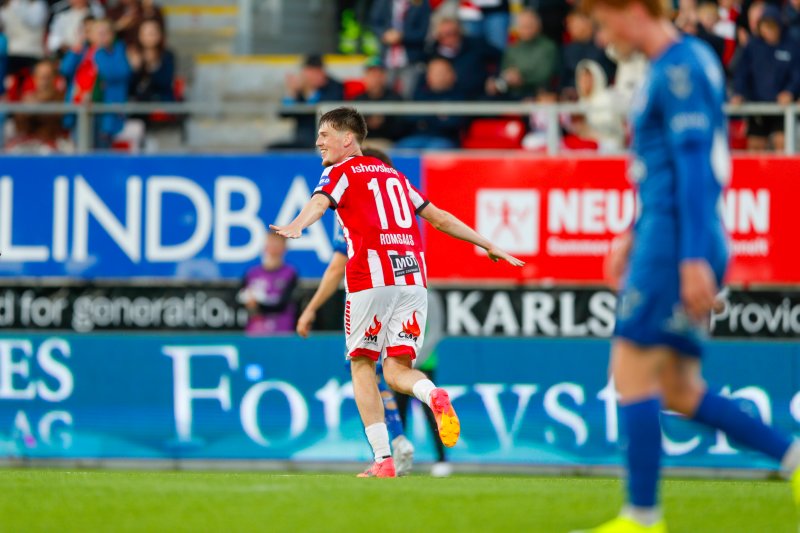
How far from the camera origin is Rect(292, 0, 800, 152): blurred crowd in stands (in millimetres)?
14344

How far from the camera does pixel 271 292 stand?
1410 cm

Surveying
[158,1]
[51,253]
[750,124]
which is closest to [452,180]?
[750,124]

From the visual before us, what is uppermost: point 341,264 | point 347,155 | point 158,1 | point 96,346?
point 158,1

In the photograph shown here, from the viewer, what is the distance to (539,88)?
15.5 meters

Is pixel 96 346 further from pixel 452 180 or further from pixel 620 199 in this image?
pixel 620 199

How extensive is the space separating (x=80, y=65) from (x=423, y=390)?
29.4 feet

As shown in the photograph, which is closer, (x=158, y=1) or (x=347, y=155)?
(x=347, y=155)

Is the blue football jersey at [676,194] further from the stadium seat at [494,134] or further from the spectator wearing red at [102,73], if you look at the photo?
the spectator wearing red at [102,73]

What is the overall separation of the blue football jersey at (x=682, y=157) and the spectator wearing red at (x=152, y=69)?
11.6 m

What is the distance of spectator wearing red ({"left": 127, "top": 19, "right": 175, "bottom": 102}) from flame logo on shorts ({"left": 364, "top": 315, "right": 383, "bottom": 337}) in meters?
8.00

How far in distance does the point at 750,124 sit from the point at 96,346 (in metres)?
6.80

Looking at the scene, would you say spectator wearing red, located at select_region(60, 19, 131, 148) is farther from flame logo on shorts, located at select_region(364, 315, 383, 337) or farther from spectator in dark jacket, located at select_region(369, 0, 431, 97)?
flame logo on shorts, located at select_region(364, 315, 383, 337)

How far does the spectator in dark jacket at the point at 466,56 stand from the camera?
15.5 meters

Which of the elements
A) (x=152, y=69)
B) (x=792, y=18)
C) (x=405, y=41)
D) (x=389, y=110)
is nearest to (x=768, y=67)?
(x=792, y=18)
